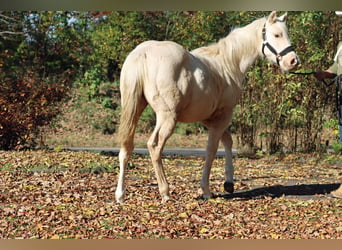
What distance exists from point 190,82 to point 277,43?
1572mm

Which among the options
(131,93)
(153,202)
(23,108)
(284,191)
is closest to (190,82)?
(131,93)

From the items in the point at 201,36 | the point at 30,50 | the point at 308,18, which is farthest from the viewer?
the point at 30,50

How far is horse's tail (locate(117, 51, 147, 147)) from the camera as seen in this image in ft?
22.5

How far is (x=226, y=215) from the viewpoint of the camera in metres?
6.62

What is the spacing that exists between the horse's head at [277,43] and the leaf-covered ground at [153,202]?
6.09 ft

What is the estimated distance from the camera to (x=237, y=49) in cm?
803

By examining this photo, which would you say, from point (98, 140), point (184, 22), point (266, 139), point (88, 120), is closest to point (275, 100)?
point (266, 139)

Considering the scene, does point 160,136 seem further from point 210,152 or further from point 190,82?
point 210,152

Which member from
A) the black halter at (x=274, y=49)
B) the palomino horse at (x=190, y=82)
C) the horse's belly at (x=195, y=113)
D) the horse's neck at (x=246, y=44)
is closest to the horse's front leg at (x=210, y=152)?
the palomino horse at (x=190, y=82)

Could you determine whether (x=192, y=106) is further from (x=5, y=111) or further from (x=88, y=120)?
(x=88, y=120)

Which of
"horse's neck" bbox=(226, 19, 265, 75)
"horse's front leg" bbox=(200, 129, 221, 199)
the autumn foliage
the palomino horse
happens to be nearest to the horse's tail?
the palomino horse

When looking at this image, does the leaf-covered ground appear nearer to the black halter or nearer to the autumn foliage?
the autumn foliage

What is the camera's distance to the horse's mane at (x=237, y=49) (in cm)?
792

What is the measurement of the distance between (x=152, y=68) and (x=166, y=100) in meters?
0.41
